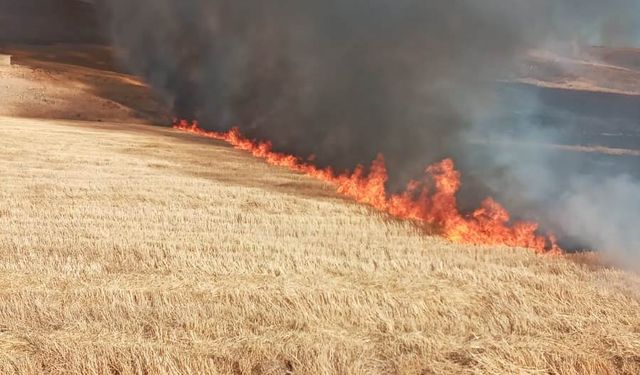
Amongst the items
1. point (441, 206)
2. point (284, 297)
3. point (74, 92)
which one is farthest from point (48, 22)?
point (284, 297)

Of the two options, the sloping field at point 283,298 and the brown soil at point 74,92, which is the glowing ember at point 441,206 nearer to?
the sloping field at point 283,298

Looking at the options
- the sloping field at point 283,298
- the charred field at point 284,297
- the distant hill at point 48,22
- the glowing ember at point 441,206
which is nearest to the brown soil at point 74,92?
the distant hill at point 48,22

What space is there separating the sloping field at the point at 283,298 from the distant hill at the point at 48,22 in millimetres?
79883

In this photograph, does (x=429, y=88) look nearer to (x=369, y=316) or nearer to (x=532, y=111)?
(x=369, y=316)

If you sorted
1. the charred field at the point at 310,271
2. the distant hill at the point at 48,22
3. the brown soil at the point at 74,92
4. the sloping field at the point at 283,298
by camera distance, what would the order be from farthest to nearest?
the distant hill at the point at 48,22 < the brown soil at the point at 74,92 < the charred field at the point at 310,271 < the sloping field at the point at 283,298

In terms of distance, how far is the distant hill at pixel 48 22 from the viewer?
283ft

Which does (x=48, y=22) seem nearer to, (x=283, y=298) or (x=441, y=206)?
(x=441, y=206)

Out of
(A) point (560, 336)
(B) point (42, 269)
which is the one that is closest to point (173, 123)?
(B) point (42, 269)

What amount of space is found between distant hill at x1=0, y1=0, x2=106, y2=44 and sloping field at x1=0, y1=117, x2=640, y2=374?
79.9 m

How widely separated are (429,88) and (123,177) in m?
10.8

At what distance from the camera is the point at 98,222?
1294cm

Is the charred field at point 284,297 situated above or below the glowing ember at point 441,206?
below

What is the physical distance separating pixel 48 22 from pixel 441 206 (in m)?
93.5

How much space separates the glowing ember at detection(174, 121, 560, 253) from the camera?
1263cm
